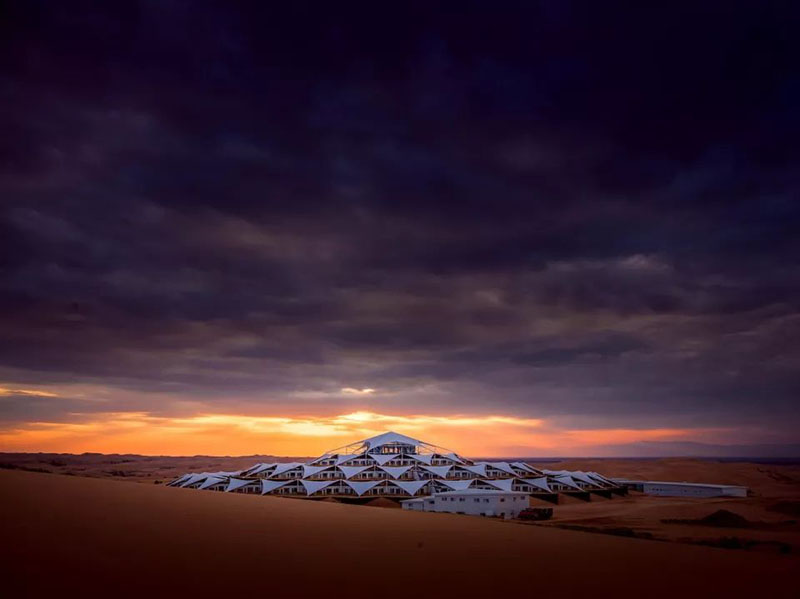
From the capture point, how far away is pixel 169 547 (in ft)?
48.5

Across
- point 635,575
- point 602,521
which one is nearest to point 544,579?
point 635,575

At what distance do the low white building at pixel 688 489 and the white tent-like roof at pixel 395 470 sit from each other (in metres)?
34.4

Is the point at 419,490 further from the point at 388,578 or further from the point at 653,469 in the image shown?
the point at 653,469

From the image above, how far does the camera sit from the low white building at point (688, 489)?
241 ft

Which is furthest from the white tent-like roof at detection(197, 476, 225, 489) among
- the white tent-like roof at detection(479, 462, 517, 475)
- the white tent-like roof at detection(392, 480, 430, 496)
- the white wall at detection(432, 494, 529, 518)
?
the white tent-like roof at detection(479, 462, 517, 475)

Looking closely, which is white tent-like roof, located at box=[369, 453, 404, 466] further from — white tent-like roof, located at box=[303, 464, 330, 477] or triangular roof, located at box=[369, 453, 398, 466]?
white tent-like roof, located at box=[303, 464, 330, 477]

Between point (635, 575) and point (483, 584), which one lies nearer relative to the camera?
point (483, 584)

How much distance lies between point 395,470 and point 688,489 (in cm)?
3843

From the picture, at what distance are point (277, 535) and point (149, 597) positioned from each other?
786 cm

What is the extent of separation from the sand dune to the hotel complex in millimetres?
45523

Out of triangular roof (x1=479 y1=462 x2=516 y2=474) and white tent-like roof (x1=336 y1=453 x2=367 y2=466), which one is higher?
white tent-like roof (x1=336 y1=453 x2=367 y2=466)

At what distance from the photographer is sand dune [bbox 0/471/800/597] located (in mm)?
11250

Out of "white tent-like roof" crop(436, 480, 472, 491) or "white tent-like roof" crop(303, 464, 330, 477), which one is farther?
"white tent-like roof" crop(303, 464, 330, 477)

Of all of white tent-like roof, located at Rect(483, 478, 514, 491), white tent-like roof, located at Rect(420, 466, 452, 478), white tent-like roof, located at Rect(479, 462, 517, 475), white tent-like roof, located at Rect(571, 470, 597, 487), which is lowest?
white tent-like roof, located at Rect(483, 478, 514, 491)
